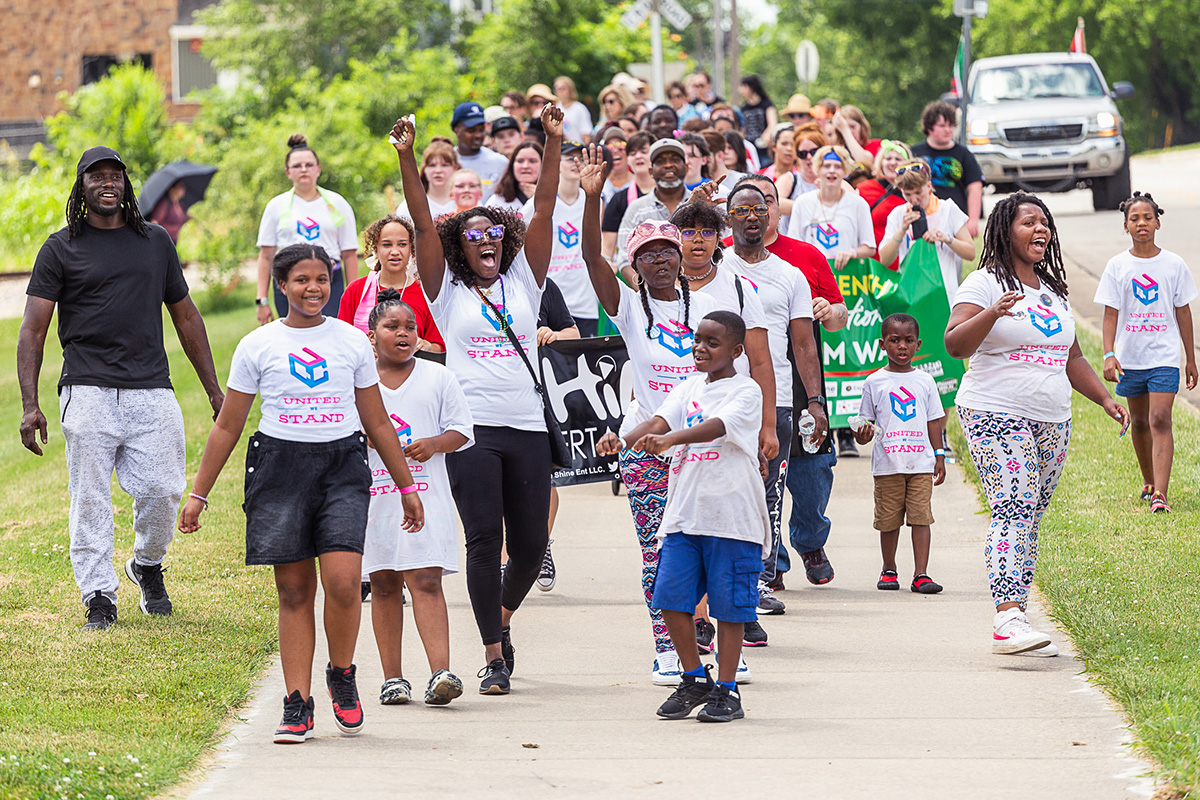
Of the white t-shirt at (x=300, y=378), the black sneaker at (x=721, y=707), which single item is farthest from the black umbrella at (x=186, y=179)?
the black sneaker at (x=721, y=707)

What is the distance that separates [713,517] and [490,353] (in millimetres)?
1206

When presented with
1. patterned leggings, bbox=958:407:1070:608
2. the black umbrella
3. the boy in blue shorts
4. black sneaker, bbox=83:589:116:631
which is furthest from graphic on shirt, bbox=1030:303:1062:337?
the black umbrella

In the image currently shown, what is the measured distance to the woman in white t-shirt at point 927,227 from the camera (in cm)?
1106

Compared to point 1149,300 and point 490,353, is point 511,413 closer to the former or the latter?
point 490,353

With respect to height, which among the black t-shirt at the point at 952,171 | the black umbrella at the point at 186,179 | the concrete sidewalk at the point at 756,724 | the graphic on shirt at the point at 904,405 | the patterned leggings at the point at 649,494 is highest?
the black umbrella at the point at 186,179

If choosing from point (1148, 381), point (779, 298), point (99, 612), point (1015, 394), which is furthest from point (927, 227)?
point (99, 612)

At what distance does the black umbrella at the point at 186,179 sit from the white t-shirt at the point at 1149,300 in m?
17.9

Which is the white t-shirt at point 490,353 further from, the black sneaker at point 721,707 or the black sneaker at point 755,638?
the black sneaker at point 755,638

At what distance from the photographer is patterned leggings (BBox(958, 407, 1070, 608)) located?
713 centimetres

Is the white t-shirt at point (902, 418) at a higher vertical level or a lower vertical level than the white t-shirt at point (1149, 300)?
lower

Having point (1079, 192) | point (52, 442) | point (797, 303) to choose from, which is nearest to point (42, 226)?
point (52, 442)

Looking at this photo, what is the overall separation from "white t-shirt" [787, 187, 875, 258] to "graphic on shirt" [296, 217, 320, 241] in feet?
10.6

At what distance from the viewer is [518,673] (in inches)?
277

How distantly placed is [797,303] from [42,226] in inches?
903
